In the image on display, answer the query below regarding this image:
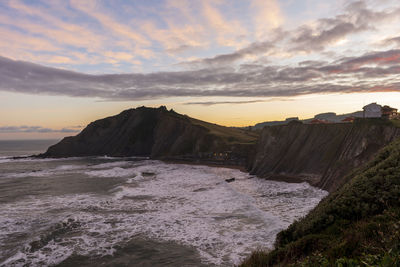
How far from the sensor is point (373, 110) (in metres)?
43.5

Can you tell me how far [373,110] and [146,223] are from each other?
1763 inches

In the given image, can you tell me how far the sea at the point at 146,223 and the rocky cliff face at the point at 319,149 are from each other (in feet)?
12.1

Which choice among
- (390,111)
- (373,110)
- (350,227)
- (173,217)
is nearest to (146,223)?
(173,217)

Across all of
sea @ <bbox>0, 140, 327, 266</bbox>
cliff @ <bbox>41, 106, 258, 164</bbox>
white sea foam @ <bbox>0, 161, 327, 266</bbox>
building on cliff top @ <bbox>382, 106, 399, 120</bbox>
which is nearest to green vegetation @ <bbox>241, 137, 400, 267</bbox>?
sea @ <bbox>0, 140, 327, 266</bbox>

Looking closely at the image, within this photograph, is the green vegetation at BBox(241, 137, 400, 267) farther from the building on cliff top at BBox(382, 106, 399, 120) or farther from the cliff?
the cliff

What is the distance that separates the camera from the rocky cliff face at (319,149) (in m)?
32.9

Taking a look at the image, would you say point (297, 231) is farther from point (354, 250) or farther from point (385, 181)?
point (385, 181)

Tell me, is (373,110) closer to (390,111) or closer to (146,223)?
(390,111)

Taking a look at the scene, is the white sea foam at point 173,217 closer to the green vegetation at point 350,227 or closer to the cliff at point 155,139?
the green vegetation at point 350,227

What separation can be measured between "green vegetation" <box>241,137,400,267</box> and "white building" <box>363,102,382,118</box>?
37036 millimetres

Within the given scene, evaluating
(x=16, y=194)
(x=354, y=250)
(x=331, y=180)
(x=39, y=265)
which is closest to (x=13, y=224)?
(x=39, y=265)

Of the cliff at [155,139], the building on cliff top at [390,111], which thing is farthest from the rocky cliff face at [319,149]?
the cliff at [155,139]

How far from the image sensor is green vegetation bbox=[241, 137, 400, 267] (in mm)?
7539

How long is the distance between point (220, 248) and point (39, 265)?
11.7 metres
